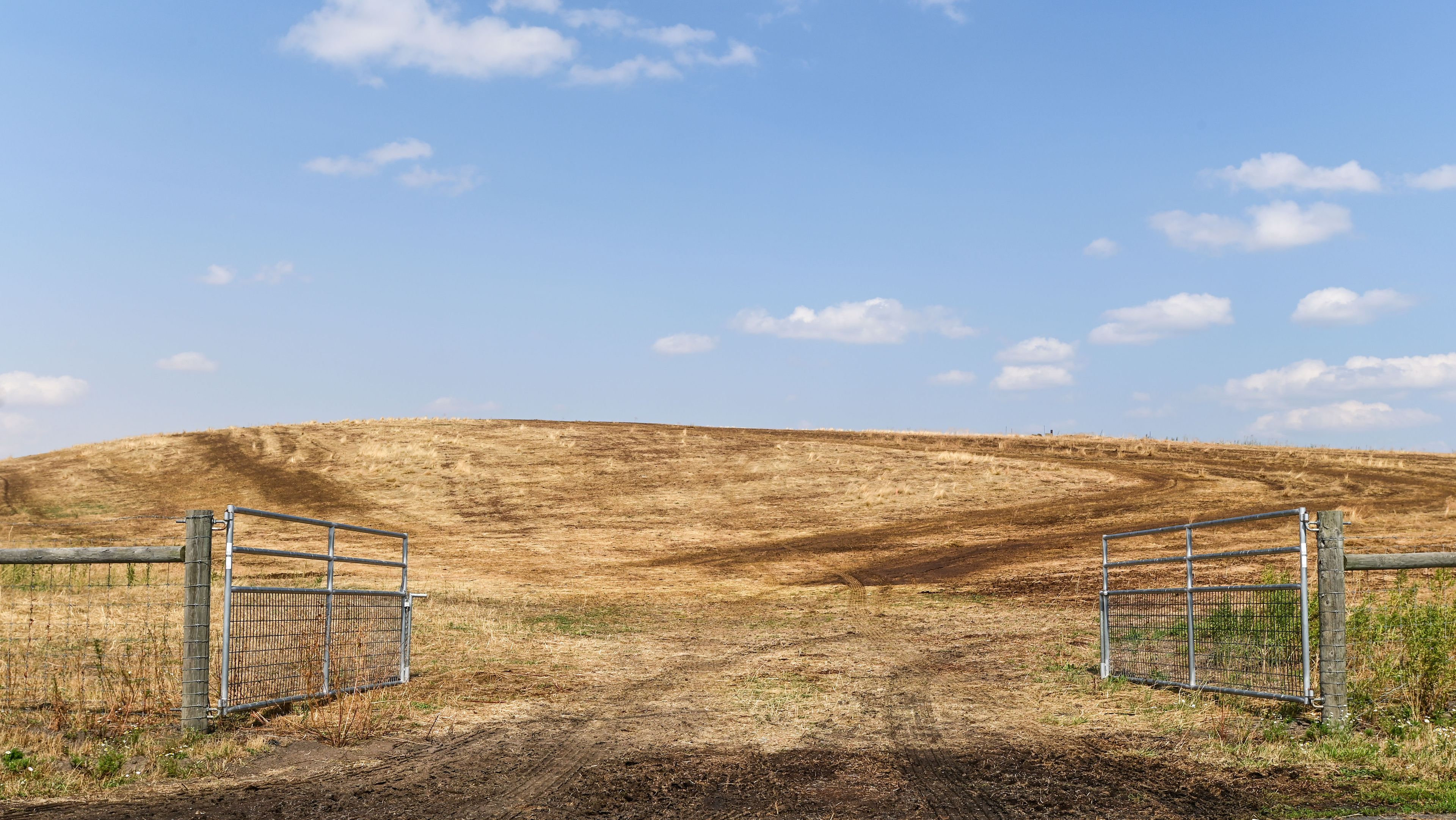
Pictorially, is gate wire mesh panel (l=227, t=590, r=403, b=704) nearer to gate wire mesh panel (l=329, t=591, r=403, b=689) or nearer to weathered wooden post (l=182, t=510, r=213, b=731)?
gate wire mesh panel (l=329, t=591, r=403, b=689)

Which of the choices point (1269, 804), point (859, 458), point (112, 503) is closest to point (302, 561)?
point (112, 503)

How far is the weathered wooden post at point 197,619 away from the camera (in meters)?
10.5

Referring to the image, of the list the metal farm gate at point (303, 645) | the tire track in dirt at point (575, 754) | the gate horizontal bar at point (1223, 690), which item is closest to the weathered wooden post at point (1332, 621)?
the gate horizontal bar at point (1223, 690)

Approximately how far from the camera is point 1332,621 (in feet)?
34.7

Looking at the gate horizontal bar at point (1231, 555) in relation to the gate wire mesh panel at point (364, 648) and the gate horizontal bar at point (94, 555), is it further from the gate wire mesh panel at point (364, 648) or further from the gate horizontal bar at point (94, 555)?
the gate horizontal bar at point (94, 555)

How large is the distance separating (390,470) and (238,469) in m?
7.86

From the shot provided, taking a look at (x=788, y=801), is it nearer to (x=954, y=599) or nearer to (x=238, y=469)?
(x=954, y=599)

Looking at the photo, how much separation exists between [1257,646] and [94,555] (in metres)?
13.3

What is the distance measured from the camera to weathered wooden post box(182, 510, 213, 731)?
1050 cm

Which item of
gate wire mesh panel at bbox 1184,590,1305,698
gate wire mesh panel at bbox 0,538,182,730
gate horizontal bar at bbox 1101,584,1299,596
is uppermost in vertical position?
gate horizontal bar at bbox 1101,584,1299,596

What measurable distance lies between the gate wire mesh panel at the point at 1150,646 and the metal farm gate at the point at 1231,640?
0.08ft

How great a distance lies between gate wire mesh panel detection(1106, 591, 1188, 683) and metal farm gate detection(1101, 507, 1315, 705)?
2 cm

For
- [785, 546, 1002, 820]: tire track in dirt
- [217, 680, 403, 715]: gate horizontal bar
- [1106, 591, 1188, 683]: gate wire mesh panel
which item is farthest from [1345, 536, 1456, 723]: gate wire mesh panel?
[217, 680, 403, 715]: gate horizontal bar

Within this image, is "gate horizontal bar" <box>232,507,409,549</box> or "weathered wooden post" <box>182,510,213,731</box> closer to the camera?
"weathered wooden post" <box>182,510,213,731</box>
